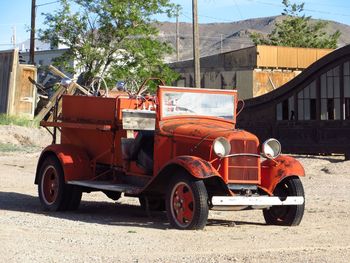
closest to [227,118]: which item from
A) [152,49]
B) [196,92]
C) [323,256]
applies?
[196,92]

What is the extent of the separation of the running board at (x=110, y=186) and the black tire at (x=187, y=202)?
0.87 m

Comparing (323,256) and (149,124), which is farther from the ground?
(149,124)

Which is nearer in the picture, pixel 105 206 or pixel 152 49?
pixel 105 206

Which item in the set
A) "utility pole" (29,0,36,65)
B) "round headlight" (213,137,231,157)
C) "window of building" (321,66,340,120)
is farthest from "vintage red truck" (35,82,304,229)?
"utility pole" (29,0,36,65)

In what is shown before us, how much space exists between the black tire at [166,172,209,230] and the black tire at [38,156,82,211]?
8.87ft

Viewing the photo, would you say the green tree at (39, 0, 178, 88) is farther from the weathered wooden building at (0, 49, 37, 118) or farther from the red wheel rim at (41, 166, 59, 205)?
the red wheel rim at (41, 166, 59, 205)

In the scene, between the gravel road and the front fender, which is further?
the front fender

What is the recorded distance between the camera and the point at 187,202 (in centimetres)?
1099

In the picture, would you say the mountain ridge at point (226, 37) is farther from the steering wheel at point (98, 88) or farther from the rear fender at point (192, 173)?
the rear fender at point (192, 173)

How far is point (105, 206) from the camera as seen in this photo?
14781 millimetres

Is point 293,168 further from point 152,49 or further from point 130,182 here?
point 152,49

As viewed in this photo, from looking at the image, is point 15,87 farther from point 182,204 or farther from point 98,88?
point 182,204

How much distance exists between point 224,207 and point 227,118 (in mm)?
2096

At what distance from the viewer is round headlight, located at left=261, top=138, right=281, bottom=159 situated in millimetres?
11616
